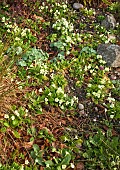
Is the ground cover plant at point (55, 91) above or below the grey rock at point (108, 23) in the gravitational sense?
below

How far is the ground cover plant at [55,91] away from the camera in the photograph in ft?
11.0

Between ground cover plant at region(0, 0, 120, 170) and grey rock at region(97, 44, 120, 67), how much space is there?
0.29ft

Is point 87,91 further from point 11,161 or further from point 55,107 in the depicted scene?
point 11,161

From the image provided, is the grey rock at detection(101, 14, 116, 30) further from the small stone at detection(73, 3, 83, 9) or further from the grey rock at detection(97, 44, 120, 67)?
the grey rock at detection(97, 44, 120, 67)

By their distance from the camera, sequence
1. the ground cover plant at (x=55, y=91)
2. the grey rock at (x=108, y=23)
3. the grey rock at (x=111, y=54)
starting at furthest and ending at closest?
the grey rock at (x=108, y=23) < the grey rock at (x=111, y=54) < the ground cover plant at (x=55, y=91)

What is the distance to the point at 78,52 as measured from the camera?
4609 mm

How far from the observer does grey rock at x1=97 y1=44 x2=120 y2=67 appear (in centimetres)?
453

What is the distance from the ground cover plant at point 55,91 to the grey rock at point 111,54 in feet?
0.29

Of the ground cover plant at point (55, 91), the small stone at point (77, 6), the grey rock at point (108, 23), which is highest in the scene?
the small stone at point (77, 6)

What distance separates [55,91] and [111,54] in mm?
1097

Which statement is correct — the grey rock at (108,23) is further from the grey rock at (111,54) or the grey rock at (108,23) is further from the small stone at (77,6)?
the grey rock at (111,54)

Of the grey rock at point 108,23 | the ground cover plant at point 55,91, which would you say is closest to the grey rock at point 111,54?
the ground cover plant at point 55,91

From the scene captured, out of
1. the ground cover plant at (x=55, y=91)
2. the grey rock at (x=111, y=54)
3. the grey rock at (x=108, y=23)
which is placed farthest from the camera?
the grey rock at (x=108, y=23)

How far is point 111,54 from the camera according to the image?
4.54m
